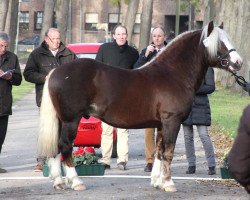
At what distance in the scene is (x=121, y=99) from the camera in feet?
38.3

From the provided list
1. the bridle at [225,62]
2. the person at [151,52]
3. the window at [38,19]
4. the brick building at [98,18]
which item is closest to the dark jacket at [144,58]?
the person at [151,52]

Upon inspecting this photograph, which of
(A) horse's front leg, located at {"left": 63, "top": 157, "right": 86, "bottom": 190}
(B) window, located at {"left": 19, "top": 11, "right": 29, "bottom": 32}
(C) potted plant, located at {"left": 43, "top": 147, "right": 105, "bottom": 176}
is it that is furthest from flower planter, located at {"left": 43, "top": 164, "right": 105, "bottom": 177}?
(B) window, located at {"left": 19, "top": 11, "right": 29, "bottom": 32}

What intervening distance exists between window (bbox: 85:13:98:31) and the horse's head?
87.3 metres

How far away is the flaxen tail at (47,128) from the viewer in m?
11.6

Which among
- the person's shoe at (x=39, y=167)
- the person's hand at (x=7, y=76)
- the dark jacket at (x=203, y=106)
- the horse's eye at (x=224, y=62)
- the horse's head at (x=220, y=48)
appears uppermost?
the horse's head at (x=220, y=48)

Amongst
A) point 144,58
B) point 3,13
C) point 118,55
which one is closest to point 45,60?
point 118,55

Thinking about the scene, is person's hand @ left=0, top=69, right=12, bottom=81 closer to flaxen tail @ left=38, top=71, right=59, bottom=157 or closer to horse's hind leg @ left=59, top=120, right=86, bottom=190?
flaxen tail @ left=38, top=71, right=59, bottom=157

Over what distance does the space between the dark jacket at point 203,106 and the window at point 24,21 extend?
90.7 m

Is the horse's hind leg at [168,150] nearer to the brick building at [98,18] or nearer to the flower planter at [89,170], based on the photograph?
the flower planter at [89,170]

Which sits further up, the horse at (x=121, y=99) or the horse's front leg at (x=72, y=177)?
the horse at (x=121, y=99)

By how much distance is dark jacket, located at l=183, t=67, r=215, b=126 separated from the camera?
536 inches

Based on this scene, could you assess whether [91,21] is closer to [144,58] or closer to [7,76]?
[144,58]

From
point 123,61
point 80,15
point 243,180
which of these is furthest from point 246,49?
point 80,15

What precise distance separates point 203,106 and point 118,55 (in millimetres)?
1578
